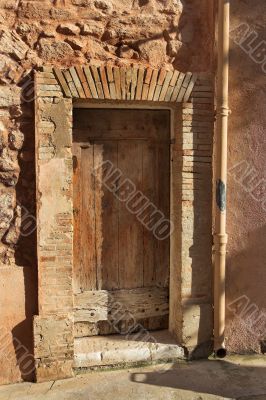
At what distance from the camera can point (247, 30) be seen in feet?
13.2

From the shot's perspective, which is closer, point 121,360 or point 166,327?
point 121,360

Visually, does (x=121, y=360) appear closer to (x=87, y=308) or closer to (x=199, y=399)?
(x=87, y=308)

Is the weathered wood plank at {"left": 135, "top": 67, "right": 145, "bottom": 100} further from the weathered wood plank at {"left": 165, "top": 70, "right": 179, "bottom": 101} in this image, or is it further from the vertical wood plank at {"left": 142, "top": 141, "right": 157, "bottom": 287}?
the vertical wood plank at {"left": 142, "top": 141, "right": 157, "bottom": 287}

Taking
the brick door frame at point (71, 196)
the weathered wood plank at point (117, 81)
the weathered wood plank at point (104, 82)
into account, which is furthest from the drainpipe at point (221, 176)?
the weathered wood plank at point (104, 82)

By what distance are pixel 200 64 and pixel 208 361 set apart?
3.10 m

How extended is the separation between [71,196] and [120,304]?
1351mm

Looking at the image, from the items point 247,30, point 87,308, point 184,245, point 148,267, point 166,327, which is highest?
point 247,30

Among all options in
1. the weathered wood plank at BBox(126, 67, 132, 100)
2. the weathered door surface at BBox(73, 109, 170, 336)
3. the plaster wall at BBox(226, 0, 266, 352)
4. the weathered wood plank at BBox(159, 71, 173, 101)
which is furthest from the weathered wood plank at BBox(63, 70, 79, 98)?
the plaster wall at BBox(226, 0, 266, 352)

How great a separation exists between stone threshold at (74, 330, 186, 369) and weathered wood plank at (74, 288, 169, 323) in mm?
219

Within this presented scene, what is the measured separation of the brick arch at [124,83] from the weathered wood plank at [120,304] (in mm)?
2057

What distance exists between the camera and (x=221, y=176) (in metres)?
4.00

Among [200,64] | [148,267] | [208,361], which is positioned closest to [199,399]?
[208,361]

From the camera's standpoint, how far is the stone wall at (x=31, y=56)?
3617mm

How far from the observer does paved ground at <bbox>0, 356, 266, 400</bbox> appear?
3510mm
